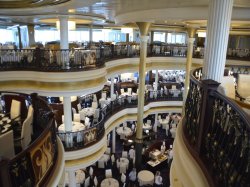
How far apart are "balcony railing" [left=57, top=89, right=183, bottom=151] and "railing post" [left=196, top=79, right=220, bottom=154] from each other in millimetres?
6968

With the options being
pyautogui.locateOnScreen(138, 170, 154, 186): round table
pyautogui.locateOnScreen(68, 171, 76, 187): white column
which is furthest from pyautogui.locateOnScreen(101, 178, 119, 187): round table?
pyautogui.locateOnScreen(68, 171, 76, 187): white column

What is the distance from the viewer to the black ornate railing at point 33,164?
10.3 feet

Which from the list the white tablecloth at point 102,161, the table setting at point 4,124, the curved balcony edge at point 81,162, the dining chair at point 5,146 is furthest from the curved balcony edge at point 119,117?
the dining chair at point 5,146

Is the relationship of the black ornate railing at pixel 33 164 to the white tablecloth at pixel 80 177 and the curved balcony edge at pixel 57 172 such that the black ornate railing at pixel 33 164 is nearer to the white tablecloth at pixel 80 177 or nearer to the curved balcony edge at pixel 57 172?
the curved balcony edge at pixel 57 172

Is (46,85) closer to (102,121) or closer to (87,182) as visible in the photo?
(102,121)

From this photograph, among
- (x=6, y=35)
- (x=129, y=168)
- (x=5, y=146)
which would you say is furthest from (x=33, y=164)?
(x=6, y=35)

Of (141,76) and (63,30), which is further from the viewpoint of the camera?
(141,76)

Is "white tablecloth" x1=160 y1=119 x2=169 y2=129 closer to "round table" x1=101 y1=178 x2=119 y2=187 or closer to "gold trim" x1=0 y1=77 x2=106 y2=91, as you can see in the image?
"round table" x1=101 y1=178 x2=119 y2=187

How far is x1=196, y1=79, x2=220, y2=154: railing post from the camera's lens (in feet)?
11.5

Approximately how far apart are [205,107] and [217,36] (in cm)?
159

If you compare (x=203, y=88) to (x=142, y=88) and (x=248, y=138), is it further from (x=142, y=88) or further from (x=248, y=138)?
(x=142, y=88)

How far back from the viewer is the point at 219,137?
336 centimetres

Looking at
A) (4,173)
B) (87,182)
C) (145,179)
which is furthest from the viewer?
(145,179)

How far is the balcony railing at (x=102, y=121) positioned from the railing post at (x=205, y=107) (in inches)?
274
